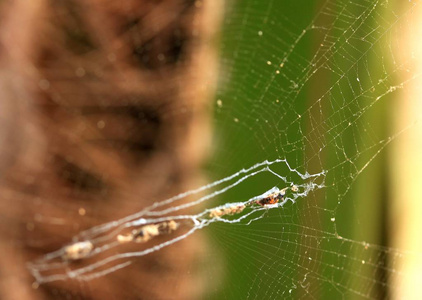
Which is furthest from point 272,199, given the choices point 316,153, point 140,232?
point 140,232

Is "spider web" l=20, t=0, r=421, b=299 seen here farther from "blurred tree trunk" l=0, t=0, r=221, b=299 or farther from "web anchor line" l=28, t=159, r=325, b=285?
"blurred tree trunk" l=0, t=0, r=221, b=299

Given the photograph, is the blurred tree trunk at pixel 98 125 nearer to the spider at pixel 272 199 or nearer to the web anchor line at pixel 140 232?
the web anchor line at pixel 140 232

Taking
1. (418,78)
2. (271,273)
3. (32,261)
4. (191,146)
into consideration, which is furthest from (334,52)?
(32,261)

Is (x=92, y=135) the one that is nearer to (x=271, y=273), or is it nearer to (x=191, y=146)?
(x=191, y=146)

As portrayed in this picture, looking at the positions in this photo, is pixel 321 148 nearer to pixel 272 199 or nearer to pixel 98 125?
pixel 272 199

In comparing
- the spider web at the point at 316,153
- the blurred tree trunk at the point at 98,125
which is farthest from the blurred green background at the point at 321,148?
the blurred tree trunk at the point at 98,125
